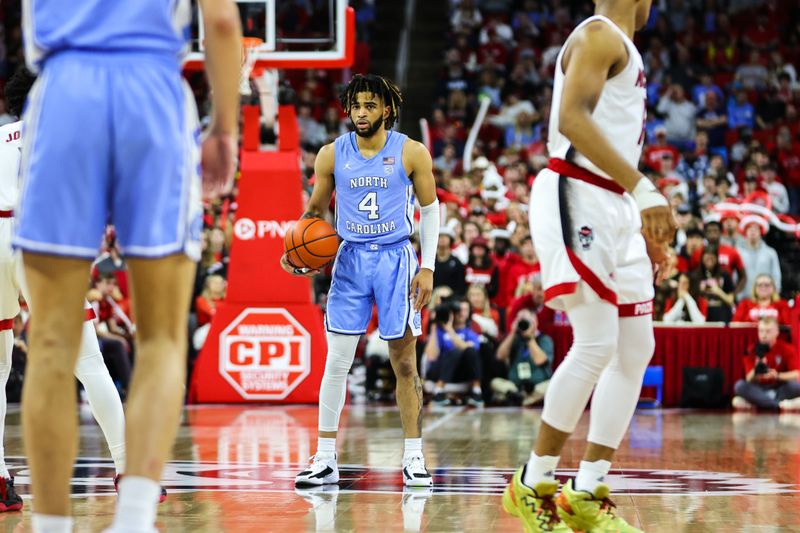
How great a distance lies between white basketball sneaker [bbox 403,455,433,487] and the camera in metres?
6.16

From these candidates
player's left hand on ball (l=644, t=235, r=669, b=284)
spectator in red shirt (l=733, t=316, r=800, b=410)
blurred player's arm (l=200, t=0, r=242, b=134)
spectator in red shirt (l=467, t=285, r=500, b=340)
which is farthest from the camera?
spectator in red shirt (l=467, t=285, r=500, b=340)

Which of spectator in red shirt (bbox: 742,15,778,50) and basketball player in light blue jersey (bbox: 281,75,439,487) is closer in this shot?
basketball player in light blue jersey (bbox: 281,75,439,487)

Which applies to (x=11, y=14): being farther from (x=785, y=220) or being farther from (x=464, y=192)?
(x=785, y=220)

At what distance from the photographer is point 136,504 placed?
3.08 meters

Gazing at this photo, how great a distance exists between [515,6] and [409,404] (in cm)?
1853

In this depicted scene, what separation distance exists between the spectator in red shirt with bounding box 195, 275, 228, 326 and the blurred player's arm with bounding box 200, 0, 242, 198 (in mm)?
9982

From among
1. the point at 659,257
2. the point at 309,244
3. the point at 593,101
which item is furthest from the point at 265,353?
the point at 593,101

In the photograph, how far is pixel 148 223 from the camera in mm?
3150

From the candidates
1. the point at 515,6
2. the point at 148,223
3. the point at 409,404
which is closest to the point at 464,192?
the point at 515,6

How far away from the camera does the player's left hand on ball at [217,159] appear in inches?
131

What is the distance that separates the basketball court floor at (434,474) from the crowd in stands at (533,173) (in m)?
1.96

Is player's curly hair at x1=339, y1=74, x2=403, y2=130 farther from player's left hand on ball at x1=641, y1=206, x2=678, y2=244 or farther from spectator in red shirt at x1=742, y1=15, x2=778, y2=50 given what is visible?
spectator in red shirt at x1=742, y1=15, x2=778, y2=50

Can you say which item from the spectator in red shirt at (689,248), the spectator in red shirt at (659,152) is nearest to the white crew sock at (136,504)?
the spectator in red shirt at (689,248)

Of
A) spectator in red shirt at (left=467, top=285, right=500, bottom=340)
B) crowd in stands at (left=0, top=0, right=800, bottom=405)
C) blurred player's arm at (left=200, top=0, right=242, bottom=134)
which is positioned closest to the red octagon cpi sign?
crowd in stands at (left=0, top=0, right=800, bottom=405)
